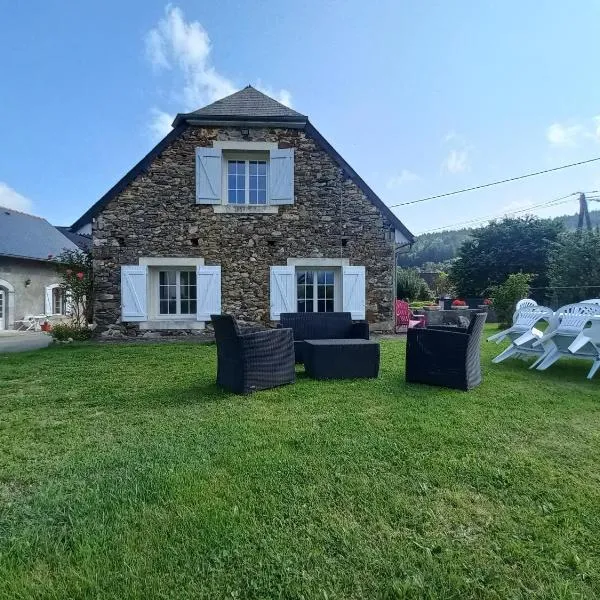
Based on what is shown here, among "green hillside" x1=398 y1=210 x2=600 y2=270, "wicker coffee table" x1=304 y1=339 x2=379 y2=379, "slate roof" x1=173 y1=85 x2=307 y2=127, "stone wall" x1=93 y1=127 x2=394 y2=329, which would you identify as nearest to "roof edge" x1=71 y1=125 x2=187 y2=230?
"stone wall" x1=93 y1=127 x2=394 y2=329

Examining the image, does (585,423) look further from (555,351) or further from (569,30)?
(569,30)

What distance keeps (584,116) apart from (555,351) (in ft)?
23.9

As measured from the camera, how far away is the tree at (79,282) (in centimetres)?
880

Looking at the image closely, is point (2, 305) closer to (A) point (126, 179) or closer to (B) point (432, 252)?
(A) point (126, 179)

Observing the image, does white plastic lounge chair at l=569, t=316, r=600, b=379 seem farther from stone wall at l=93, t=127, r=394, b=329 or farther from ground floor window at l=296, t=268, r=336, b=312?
ground floor window at l=296, t=268, r=336, b=312

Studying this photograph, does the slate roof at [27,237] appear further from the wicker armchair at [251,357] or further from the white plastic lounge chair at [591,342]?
the white plastic lounge chair at [591,342]

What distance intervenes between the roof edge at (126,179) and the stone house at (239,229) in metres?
0.02

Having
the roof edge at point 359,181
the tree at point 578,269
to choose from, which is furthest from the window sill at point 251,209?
the tree at point 578,269

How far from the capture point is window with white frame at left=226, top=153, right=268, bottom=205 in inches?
367

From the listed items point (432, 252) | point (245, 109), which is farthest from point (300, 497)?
point (432, 252)

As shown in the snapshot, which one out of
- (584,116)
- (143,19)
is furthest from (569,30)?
(143,19)

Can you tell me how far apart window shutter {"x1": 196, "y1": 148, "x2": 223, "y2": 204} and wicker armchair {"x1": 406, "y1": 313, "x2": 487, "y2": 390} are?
630 cm

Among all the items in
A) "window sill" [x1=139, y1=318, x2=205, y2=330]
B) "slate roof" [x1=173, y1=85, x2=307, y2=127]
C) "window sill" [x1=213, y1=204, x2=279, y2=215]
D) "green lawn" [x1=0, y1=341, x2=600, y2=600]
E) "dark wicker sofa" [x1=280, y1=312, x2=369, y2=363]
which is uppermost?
"slate roof" [x1=173, y1=85, x2=307, y2=127]

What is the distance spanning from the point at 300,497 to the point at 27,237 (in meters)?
17.6
